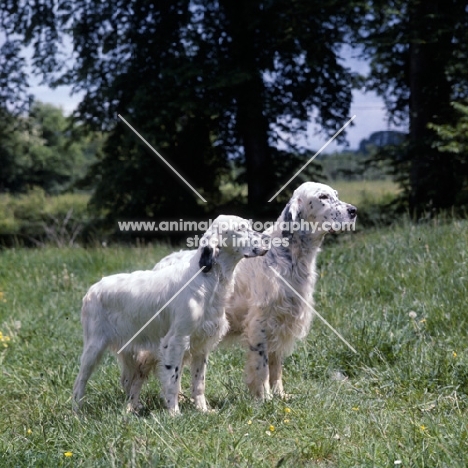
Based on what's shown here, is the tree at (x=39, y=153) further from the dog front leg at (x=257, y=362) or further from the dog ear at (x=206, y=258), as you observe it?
the dog ear at (x=206, y=258)

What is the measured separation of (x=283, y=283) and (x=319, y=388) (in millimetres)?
778

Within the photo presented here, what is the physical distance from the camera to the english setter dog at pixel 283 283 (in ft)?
15.6

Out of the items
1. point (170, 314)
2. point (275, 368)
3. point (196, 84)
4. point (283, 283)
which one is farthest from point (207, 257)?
point (196, 84)

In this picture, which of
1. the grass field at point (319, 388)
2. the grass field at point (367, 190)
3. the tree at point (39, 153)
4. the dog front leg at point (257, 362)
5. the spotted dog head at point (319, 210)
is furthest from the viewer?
the tree at point (39, 153)

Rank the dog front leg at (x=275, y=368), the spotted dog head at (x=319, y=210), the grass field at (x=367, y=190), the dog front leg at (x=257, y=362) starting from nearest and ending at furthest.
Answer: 1. the spotted dog head at (x=319, y=210)
2. the dog front leg at (x=257, y=362)
3. the dog front leg at (x=275, y=368)
4. the grass field at (x=367, y=190)

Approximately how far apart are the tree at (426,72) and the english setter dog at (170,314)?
26.7 ft

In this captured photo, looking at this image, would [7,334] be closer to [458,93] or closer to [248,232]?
[248,232]

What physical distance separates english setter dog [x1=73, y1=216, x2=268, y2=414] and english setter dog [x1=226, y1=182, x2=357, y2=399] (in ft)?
1.33

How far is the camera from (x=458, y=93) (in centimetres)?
1241

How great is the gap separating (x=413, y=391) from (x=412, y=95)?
9163mm

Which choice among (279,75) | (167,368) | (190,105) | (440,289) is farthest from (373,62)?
(167,368)

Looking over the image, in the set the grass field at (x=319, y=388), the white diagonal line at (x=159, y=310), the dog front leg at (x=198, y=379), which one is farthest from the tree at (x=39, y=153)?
the dog front leg at (x=198, y=379)

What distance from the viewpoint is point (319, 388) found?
466cm

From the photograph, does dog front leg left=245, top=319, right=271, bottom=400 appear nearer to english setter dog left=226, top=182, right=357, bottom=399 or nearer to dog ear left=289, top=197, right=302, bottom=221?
english setter dog left=226, top=182, right=357, bottom=399
